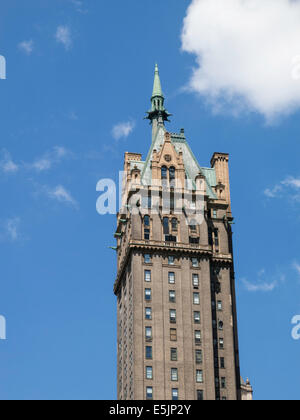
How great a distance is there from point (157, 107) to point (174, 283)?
44.4 m

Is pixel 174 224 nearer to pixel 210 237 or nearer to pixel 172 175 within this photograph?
pixel 210 237

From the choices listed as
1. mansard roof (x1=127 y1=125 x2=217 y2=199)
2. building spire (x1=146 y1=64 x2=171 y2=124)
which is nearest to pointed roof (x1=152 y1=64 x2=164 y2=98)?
building spire (x1=146 y1=64 x2=171 y2=124)

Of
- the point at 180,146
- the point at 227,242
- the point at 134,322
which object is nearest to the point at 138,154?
the point at 180,146

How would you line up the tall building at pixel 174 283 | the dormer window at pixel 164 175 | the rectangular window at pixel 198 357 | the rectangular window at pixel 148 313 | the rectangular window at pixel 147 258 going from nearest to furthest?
1. the tall building at pixel 174 283
2. the rectangular window at pixel 198 357
3. the rectangular window at pixel 148 313
4. the rectangular window at pixel 147 258
5. the dormer window at pixel 164 175

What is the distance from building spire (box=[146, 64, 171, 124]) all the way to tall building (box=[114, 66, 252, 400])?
9.86 m

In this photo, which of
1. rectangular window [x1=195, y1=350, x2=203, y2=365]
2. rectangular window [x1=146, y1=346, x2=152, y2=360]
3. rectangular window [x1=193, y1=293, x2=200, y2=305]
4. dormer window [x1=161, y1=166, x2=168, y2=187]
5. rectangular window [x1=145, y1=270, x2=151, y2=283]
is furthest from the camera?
dormer window [x1=161, y1=166, x2=168, y2=187]

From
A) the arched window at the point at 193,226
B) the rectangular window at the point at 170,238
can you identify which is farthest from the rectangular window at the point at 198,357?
the arched window at the point at 193,226

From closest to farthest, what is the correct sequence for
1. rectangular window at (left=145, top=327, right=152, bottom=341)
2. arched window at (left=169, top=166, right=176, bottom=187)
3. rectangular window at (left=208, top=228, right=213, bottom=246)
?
rectangular window at (left=145, top=327, right=152, bottom=341) < rectangular window at (left=208, top=228, right=213, bottom=246) < arched window at (left=169, top=166, right=176, bottom=187)

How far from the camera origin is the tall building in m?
155

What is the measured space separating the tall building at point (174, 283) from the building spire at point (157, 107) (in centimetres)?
986

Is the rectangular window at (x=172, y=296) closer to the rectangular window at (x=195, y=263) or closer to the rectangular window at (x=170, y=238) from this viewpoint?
the rectangular window at (x=195, y=263)

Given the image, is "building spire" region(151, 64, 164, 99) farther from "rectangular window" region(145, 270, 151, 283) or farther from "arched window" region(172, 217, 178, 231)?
"rectangular window" region(145, 270, 151, 283)

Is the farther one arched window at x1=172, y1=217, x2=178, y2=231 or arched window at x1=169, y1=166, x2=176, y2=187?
arched window at x1=169, y1=166, x2=176, y2=187

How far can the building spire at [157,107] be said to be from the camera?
189125mm
